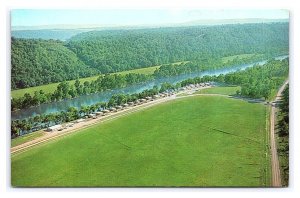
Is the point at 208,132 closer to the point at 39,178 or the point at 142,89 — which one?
the point at 142,89

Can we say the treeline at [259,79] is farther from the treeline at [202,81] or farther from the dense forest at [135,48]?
the dense forest at [135,48]

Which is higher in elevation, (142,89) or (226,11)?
(226,11)

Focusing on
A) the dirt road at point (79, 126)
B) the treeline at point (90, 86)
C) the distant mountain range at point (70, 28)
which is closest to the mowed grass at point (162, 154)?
the dirt road at point (79, 126)

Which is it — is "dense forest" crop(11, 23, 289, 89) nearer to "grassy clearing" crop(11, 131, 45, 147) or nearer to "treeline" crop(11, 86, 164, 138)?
"treeline" crop(11, 86, 164, 138)

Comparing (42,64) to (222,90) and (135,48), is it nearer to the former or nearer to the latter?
(135,48)

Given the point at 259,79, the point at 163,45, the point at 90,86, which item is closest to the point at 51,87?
the point at 90,86

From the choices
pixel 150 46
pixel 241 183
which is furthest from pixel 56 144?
pixel 241 183
